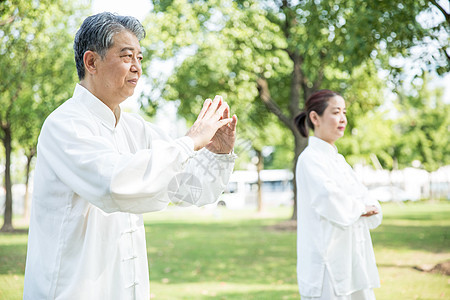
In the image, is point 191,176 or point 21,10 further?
point 21,10

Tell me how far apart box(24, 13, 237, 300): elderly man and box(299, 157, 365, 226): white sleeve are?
1658 mm

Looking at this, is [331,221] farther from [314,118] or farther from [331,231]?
[314,118]

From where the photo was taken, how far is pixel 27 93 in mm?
16422

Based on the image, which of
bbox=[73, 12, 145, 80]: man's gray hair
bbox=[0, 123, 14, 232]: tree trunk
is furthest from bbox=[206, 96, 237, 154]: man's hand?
bbox=[0, 123, 14, 232]: tree trunk

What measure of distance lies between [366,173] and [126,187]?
48.2 metres

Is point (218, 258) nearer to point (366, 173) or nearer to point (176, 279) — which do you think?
point (176, 279)

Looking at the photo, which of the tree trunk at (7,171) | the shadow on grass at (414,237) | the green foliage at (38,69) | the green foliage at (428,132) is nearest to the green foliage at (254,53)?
the green foliage at (38,69)

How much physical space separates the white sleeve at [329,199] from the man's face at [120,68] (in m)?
2.01

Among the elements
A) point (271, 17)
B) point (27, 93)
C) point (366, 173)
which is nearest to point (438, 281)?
point (271, 17)

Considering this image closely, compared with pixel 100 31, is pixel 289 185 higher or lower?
lower

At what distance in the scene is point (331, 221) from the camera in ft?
12.1

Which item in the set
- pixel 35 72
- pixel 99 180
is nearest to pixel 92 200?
pixel 99 180

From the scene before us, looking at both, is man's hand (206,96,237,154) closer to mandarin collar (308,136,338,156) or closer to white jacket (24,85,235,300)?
white jacket (24,85,235,300)

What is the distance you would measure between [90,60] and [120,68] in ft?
0.48
